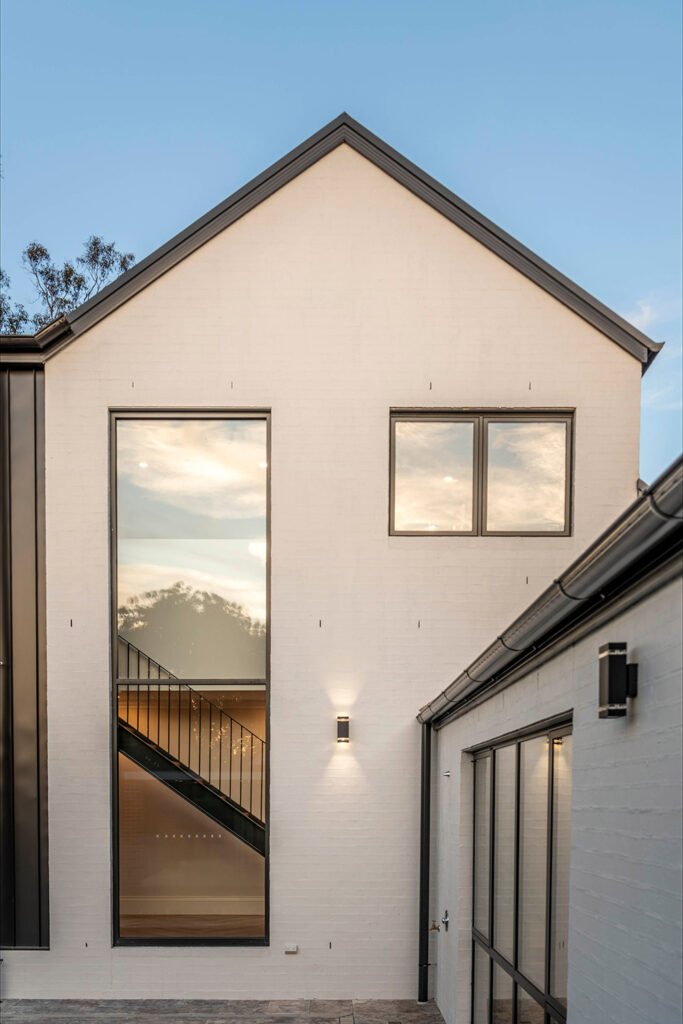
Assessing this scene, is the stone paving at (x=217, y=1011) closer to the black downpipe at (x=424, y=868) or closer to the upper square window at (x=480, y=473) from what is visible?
the black downpipe at (x=424, y=868)

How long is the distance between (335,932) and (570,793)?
4.47m

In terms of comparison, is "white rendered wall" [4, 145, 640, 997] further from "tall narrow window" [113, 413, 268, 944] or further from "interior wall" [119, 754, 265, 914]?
"interior wall" [119, 754, 265, 914]

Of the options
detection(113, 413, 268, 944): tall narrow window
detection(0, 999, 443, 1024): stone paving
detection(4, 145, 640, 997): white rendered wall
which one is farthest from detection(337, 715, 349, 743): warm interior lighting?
detection(0, 999, 443, 1024): stone paving

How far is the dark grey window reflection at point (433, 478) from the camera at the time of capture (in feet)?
22.2

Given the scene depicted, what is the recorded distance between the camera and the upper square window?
677cm

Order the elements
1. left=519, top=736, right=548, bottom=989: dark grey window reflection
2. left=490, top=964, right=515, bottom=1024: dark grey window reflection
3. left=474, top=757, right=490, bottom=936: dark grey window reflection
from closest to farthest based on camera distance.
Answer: left=519, top=736, right=548, bottom=989: dark grey window reflection → left=490, top=964, right=515, bottom=1024: dark grey window reflection → left=474, top=757, right=490, bottom=936: dark grey window reflection

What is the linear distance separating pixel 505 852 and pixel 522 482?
347 centimetres

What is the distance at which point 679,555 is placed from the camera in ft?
6.01

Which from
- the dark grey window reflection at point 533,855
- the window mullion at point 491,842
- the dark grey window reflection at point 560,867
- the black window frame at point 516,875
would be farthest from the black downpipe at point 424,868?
the dark grey window reflection at point 560,867

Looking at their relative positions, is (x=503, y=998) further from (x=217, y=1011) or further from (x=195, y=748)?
(x=195, y=748)

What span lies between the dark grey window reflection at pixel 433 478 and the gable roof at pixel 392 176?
5.09ft

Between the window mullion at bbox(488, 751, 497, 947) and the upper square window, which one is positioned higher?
the upper square window

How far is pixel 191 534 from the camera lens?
22.4 feet

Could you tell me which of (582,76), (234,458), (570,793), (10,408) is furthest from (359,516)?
(582,76)
